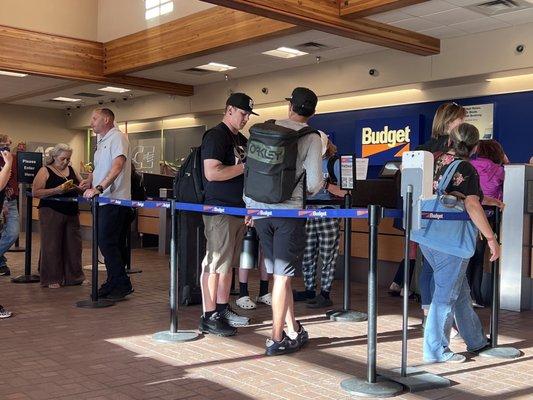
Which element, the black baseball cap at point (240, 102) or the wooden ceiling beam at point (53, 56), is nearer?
the black baseball cap at point (240, 102)

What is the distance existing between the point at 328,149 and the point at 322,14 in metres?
2.64

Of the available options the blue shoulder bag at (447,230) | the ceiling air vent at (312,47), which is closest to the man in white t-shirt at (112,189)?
the blue shoulder bag at (447,230)

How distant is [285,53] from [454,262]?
7.07 m

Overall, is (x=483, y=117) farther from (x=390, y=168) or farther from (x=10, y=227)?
(x=10, y=227)

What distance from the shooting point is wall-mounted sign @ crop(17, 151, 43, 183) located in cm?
712

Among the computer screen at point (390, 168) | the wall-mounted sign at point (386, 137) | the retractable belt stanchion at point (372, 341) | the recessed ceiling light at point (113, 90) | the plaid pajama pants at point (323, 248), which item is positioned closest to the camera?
the retractable belt stanchion at point (372, 341)

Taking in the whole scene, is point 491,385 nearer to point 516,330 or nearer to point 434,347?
point 434,347

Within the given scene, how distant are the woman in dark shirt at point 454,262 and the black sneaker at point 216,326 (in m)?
1.30

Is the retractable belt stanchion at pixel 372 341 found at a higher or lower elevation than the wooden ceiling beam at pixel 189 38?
lower

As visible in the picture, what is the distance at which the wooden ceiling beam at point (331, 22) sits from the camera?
6.91 meters

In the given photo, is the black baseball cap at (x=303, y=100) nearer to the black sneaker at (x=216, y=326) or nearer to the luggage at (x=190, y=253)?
the black sneaker at (x=216, y=326)

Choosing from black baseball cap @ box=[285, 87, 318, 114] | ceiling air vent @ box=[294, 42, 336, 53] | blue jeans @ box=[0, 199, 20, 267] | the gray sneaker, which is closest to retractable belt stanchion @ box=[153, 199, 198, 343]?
the gray sneaker

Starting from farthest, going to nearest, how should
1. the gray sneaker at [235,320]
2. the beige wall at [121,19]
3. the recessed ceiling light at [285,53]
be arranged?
1. the beige wall at [121,19]
2. the recessed ceiling light at [285,53]
3. the gray sneaker at [235,320]

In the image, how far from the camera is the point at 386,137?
10641mm
